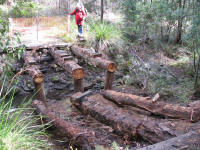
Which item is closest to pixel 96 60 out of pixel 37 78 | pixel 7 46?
pixel 37 78

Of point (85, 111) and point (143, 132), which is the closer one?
point (143, 132)

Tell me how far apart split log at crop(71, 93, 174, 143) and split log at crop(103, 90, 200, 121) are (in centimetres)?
47

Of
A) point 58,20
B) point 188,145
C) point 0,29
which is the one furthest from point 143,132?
point 58,20

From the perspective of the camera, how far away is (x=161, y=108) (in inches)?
156

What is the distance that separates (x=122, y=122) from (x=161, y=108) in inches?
34.3

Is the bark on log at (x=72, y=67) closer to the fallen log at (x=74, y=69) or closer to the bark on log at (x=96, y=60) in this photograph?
the fallen log at (x=74, y=69)

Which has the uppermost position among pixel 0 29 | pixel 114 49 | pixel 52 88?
pixel 0 29

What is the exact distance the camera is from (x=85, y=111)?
15.3 feet

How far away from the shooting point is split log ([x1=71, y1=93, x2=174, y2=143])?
323 cm

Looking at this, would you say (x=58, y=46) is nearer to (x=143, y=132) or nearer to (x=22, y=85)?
(x=22, y=85)

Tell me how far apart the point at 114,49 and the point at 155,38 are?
120 inches

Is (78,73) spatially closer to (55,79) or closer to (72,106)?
(72,106)

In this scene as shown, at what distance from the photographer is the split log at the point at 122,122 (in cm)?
323

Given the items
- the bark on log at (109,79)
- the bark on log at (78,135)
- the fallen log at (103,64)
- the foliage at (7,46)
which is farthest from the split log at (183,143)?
the bark on log at (109,79)
